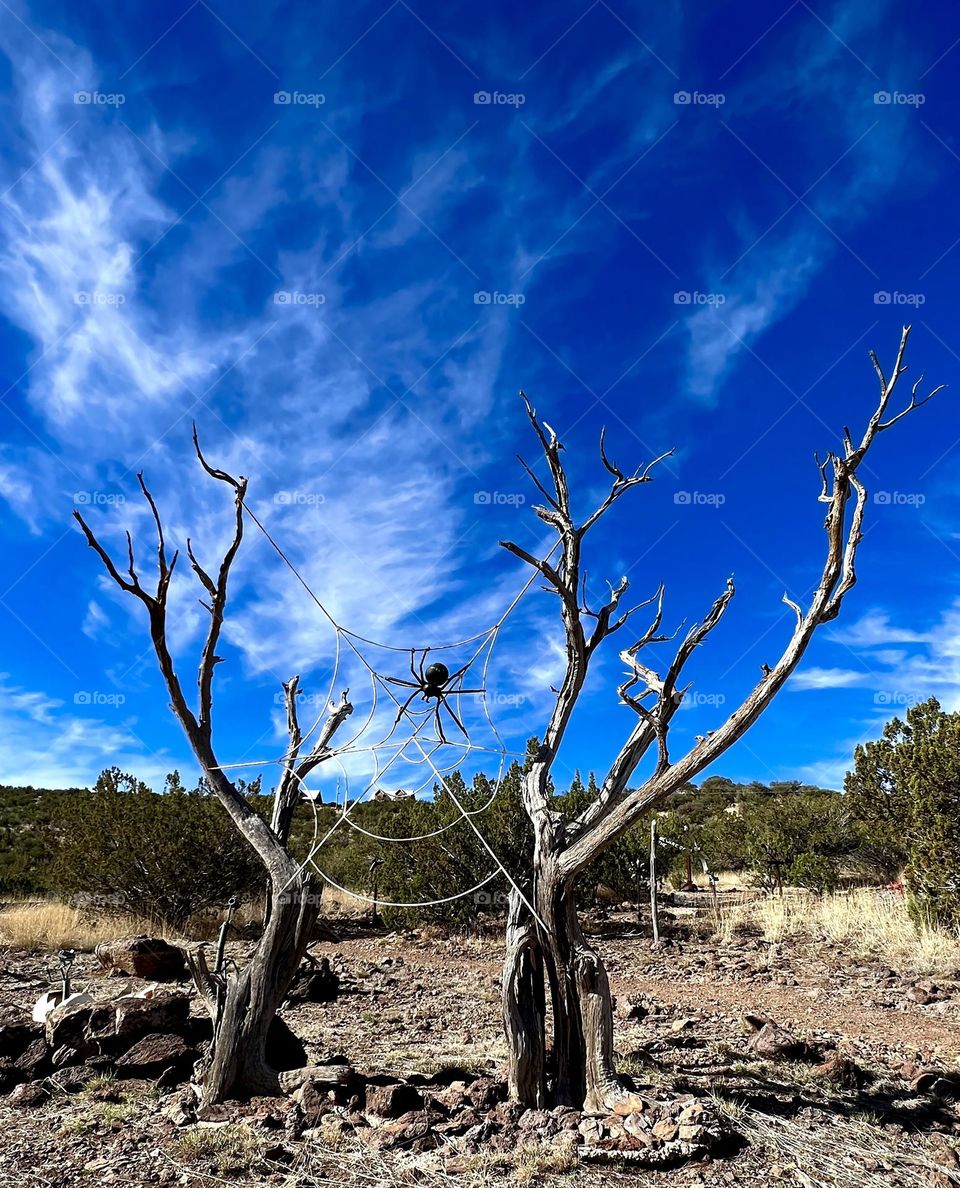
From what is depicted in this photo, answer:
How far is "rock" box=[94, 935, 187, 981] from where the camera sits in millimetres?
8961

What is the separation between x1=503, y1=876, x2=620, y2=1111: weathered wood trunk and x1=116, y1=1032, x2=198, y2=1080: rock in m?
2.55

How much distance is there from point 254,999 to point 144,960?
473 cm

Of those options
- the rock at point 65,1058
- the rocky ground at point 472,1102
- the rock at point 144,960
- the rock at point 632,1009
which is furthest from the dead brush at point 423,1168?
the rock at point 144,960

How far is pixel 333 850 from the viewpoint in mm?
19781

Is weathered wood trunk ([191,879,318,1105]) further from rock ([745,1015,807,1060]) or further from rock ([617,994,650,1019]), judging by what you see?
rock ([617,994,650,1019])

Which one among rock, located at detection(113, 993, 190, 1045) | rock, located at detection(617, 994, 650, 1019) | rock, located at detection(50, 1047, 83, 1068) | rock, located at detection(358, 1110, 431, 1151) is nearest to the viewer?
rock, located at detection(358, 1110, 431, 1151)

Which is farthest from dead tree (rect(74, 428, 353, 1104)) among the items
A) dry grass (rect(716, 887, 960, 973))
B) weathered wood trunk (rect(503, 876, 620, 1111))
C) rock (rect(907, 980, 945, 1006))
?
dry grass (rect(716, 887, 960, 973))

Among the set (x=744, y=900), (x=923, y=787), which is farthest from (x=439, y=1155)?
(x=744, y=900)

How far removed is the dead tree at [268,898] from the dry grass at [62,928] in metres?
7.63

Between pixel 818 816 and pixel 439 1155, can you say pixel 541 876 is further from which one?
pixel 818 816

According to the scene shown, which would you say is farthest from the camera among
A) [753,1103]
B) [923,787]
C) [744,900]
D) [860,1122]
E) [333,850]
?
[333,850]

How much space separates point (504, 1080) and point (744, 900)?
46.0ft

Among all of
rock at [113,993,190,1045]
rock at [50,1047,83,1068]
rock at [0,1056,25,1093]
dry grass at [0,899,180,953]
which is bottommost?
rock at [0,1056,25,1093]

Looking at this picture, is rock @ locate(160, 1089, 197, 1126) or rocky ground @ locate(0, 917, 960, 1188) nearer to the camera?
rocky ground @ locate(0, 917, 960, 1188)
